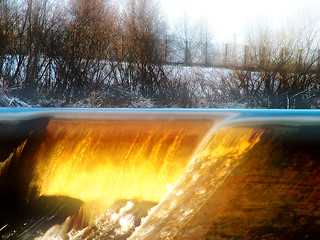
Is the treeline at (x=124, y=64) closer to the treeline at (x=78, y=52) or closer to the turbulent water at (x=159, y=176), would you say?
the treeline at (x=78, y=52)

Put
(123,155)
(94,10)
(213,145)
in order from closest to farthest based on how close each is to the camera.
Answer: (213,145) < (123,155) < (94,10)

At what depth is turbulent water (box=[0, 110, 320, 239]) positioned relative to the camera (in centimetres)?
130

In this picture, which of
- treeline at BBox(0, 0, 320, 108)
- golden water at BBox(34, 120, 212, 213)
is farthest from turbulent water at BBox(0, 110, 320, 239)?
treeline at BBox(0, 0, 320, 108)

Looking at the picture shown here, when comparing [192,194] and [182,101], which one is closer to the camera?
[192,194]

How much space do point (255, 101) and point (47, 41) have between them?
215 inches

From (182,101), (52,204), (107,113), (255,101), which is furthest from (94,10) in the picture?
(52,204)

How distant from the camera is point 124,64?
9609mm

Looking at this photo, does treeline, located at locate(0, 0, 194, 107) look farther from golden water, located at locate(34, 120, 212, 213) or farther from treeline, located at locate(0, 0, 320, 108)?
golden water, located at locate(34, 120, 212, 213)

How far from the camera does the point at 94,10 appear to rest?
9750 millimetres

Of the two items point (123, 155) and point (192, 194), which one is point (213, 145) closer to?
point (192, 194)

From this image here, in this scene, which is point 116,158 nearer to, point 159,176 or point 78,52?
point 159,176

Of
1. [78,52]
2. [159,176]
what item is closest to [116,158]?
[159,176]

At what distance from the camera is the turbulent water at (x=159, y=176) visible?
130cm

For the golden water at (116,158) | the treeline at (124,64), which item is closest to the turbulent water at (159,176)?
the golden water at (116,158)
